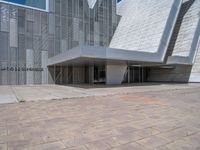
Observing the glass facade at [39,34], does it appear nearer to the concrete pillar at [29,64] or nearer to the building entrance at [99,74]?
the concrete pillar at [29,64]

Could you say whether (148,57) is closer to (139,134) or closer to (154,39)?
(154,39)

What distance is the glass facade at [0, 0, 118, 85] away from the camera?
73.9ft

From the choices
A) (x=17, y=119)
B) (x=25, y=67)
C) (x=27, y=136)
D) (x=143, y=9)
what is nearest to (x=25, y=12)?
(x=25, y=67)

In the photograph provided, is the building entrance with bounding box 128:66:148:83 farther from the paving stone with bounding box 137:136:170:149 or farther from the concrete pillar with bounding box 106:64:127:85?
the paving stone with bounding box 137:136:170:149

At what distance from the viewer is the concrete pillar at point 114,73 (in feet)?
73.3

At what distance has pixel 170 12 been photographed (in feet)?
79.9

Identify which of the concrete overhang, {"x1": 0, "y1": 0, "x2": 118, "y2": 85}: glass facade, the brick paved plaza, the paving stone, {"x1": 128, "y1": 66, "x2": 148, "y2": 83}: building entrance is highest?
{"x1": 0, "y1": 0, "x2": 118, "y2": 85}: glass facade

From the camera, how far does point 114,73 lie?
22.7 metres

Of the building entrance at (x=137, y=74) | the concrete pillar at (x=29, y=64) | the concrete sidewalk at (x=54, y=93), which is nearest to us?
the concrete sidewalk at (x=54, y=93)

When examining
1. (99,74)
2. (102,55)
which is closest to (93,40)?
(99,74)

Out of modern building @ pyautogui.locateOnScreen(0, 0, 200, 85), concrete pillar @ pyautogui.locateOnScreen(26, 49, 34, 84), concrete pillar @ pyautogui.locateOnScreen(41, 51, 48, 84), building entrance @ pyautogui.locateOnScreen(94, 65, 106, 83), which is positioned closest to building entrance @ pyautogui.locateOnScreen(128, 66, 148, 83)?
modern building @ pyautogui.locateOnScreen(0, 0, 200, 85)

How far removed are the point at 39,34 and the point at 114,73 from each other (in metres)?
11.7

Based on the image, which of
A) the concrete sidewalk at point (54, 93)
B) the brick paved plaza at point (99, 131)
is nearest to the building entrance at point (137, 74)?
the concrete sidewalk at point (54, 93)

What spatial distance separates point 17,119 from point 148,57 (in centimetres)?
1658
